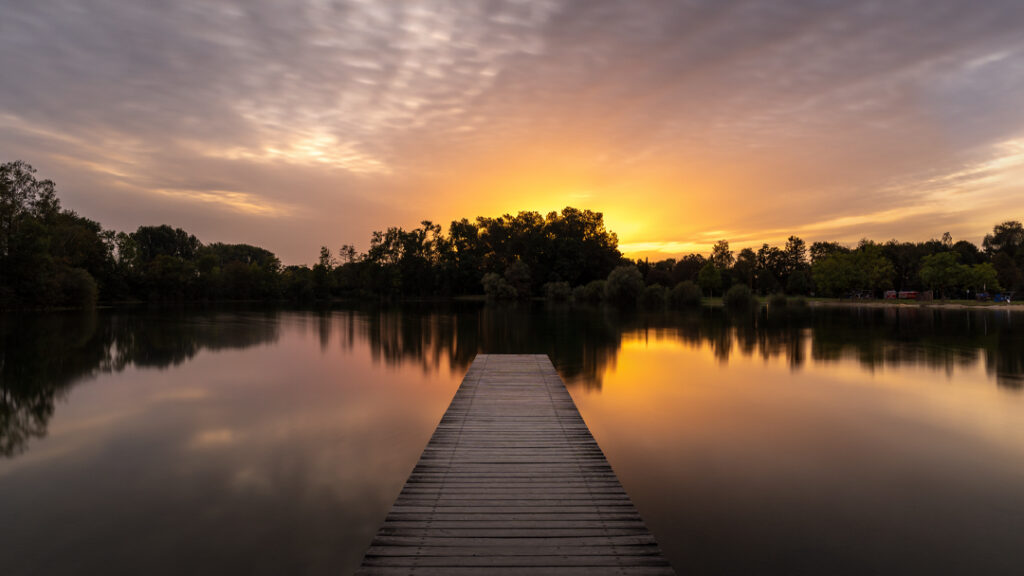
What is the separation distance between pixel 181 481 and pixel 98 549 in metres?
2.10

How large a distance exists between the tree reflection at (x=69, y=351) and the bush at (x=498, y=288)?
144 feet

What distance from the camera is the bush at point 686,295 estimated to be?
60938 mm

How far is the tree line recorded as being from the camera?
160 feet

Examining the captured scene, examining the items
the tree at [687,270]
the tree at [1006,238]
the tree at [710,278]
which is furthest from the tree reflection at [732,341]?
the tree at [1006,238]

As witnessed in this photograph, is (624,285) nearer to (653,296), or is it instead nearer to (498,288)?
(653,296)

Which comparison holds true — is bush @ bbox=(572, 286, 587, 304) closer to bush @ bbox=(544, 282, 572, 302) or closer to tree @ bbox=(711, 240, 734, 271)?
bush @ bbox=(544, 282, 572, 302)

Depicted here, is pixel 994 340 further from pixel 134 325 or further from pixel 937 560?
pixel 134 325

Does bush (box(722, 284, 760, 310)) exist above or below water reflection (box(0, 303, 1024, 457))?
above

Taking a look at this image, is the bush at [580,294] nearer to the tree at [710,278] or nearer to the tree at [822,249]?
the tree at [710,278]

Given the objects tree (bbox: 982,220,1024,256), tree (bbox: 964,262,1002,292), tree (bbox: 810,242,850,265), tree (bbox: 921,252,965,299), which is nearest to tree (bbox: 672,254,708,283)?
tree (bbox: 810,242,850,265)

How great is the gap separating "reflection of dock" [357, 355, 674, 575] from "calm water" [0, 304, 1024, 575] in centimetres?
106

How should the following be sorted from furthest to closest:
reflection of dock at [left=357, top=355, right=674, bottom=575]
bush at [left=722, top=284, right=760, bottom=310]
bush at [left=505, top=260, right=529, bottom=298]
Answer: bush at [left=505, top=260, right=529, bottom=298] < bush at [left=722, top=284, right=760, bottom=310] < reflection of dock at [left=357, top=355, right=674, bottom=575]

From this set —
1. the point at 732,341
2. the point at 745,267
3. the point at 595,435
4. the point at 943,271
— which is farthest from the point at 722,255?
the point at 595,435

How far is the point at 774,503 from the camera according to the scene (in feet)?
22.9
